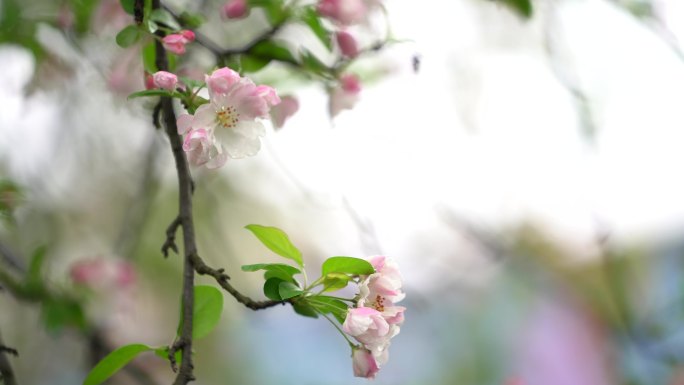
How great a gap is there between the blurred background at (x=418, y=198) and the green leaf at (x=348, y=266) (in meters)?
0.28

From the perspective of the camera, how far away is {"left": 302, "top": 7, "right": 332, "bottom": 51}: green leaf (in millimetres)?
652

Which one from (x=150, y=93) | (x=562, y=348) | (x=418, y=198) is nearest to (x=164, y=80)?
(x=150, y=93)

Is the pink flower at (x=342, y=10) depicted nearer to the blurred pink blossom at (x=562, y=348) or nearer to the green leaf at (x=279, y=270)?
the green leaf at (x=279, y=270)

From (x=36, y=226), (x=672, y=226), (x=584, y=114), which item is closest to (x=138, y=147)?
(x=36, y=226)

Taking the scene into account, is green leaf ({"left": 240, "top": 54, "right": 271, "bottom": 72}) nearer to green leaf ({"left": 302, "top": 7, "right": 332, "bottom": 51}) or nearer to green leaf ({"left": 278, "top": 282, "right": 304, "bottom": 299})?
green leaf ({"left": 302, "top": 7, "right": 332, "bottom": 51})

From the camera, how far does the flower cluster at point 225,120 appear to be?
1.48 ft

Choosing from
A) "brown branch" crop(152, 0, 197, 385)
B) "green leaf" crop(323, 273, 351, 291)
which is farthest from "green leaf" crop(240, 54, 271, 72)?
"green leaf" crop(323, 273, 351, 291)

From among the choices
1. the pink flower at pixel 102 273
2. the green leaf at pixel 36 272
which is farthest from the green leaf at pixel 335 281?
the pink flower at pixel 102 273

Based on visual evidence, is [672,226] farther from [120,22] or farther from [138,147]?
[120,22]

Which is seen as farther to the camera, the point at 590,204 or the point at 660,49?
the point at 660,49

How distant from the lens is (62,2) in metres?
0.85

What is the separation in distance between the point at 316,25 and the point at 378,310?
291mm

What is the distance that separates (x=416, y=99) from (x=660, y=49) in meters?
0.39

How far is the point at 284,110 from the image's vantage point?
63 centimetres
